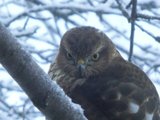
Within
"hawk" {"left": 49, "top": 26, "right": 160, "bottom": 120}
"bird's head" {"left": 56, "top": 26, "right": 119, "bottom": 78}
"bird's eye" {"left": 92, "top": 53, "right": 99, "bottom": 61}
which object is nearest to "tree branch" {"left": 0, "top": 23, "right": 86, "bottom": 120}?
"hawk" {"left": 49, "top": 26, "right": 160, "bottom": 120}

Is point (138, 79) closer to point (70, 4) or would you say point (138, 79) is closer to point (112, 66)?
point (112, 66)

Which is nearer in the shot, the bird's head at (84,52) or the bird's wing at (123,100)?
the bird's wing at (123,100)

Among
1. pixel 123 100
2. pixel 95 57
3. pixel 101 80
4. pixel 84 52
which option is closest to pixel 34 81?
pixel 123 100

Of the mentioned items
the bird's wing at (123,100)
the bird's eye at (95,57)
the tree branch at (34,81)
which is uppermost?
the tree branch at (34,81)

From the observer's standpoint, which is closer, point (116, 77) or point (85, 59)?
point (116, 77)

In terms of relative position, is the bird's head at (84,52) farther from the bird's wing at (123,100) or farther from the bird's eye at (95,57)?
the bird's wing at (123,100)

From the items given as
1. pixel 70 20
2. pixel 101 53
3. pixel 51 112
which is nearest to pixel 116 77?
pixel 101 53

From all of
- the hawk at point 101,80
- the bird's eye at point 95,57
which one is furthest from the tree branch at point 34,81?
the bird's eye at point 95,57
